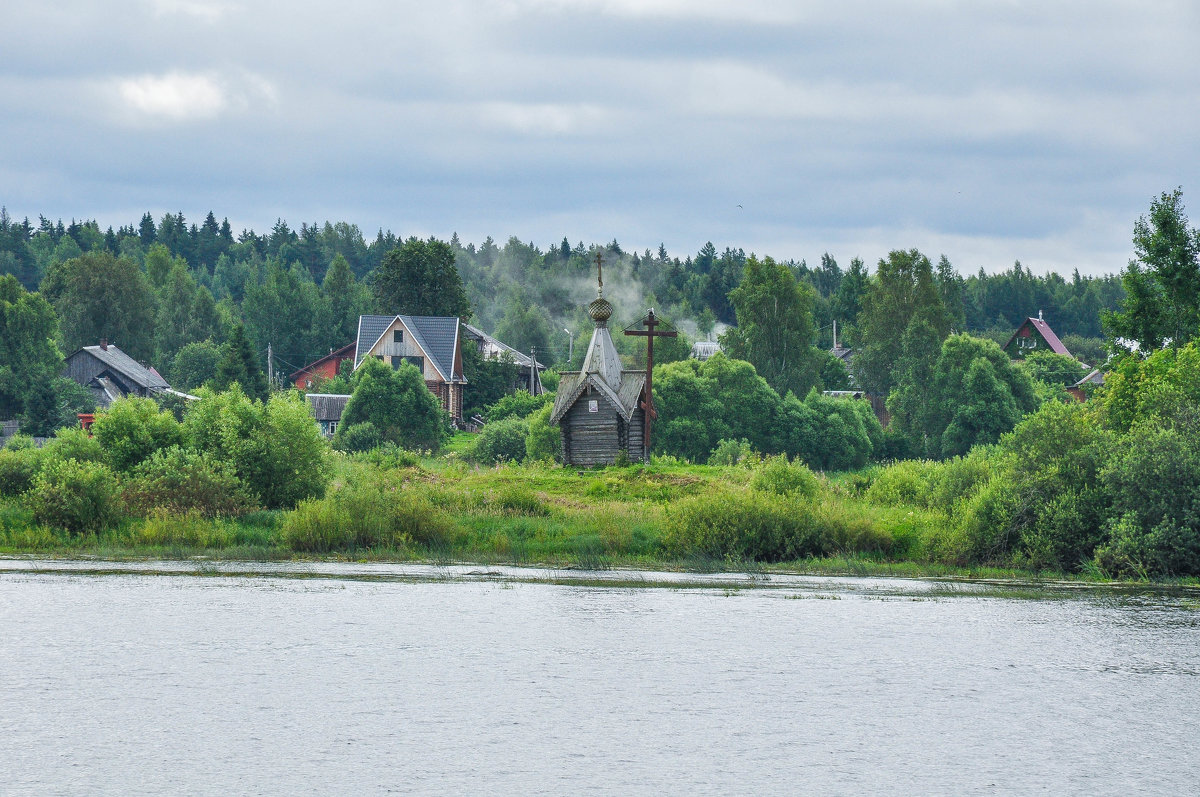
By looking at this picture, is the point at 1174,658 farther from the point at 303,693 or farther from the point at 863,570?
the point at 303,693

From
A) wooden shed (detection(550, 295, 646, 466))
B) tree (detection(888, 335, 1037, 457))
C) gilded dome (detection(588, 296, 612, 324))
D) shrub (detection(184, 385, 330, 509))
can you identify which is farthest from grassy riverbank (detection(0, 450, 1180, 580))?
tree (detection(888, 335, 1037, 457))

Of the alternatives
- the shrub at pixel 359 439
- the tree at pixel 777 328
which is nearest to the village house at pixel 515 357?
the tree at pixel 777 328

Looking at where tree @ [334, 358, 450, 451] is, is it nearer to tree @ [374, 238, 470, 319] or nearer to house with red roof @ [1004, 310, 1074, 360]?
tree @ [374, 238, 470, 319]

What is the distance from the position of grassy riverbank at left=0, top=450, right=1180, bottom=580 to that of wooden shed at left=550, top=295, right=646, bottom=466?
1132cm

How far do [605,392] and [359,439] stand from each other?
2431cm

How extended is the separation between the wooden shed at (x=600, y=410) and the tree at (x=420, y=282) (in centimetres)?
6453

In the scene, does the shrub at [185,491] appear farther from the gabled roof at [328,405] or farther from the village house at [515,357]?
the village house at [515,357]

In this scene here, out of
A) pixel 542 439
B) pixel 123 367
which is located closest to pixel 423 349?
pixel 123 367

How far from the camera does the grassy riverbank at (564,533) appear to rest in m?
38.6

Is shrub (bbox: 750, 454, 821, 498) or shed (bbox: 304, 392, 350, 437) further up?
shed (bbox: 304, 392, 350, 437)

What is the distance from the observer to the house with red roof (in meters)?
151

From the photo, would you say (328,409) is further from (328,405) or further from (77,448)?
(77,448)

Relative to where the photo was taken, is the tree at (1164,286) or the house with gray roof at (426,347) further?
the house with gray roof at (426,347)

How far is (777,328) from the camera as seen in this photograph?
99438 mm
